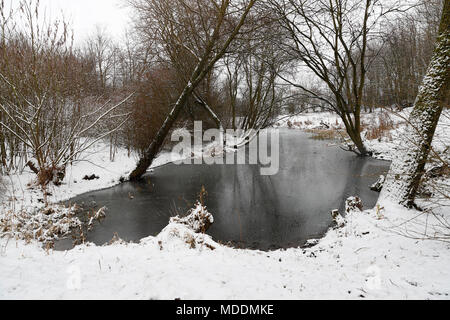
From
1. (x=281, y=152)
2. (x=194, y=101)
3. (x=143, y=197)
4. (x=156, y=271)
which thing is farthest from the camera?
(x=194, y=101)

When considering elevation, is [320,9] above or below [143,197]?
above

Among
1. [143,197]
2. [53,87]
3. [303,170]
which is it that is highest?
[53,87]

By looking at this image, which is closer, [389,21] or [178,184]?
[178,184]

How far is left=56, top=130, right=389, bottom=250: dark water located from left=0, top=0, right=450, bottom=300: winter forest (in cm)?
7

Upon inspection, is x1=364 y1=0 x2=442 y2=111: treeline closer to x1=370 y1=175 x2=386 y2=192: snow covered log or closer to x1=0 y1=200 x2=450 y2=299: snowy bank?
x1=0 y1=200 x2=450 y2=299: snowy bank

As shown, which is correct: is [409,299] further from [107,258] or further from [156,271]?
[107,258]

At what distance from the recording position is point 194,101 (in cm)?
1738

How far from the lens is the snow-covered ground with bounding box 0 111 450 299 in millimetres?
2498

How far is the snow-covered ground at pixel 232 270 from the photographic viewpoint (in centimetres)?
250

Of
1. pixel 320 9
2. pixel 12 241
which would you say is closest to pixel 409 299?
pixel 12 241

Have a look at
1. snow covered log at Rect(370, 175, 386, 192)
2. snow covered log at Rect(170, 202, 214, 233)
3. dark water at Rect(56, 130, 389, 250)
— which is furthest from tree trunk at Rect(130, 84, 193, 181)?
snow covered log at Rect(370, 175, 386, 192)

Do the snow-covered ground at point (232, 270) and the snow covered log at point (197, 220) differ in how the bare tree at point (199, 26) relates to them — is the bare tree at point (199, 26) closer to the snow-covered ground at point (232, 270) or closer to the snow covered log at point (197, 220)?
the snow covered log at point (197, 220)

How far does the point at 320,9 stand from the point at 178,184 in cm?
980

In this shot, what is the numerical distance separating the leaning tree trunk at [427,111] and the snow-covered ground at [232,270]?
Result: 2.34ft
